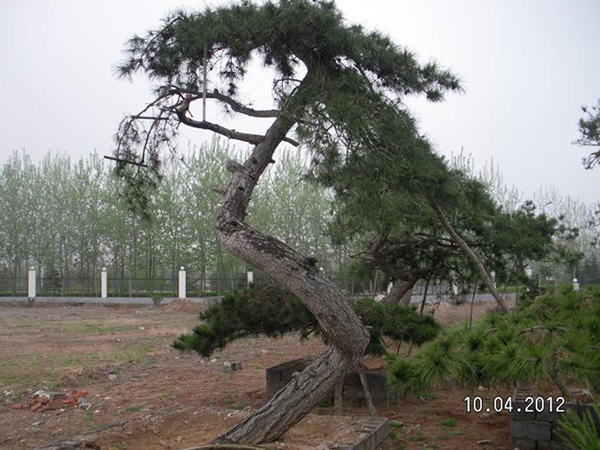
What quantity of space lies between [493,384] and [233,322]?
3673 mm

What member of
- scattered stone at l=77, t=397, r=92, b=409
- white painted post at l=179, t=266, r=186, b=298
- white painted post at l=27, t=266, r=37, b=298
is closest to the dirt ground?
scattered stone at l=77, t=397, r=92, b=409

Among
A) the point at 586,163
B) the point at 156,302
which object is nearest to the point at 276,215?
the point at 156,302

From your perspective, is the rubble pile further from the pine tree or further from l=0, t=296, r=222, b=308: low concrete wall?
l=0, t=296, r=222, b=308: low concrete wall

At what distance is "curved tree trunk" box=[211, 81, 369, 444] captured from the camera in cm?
453

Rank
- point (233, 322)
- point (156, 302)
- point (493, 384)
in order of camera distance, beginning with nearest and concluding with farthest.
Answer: point (493, 384) → point (233, 322) → point (156, 302)

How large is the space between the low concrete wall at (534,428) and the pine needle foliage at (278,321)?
1302 millimetres

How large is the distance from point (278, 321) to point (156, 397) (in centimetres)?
253

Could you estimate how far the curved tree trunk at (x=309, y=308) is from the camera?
14.9 feet

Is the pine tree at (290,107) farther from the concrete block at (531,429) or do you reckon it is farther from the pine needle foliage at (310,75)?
the concrete block at (531,429)

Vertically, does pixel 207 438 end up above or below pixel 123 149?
below

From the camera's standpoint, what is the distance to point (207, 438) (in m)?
5.40

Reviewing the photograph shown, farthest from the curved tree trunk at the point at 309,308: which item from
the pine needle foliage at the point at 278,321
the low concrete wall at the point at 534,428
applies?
the pine needle foliage at the point at 278,321

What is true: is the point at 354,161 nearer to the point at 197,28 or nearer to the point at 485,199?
the point at 197,28

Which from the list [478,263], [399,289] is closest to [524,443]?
[478,263]
